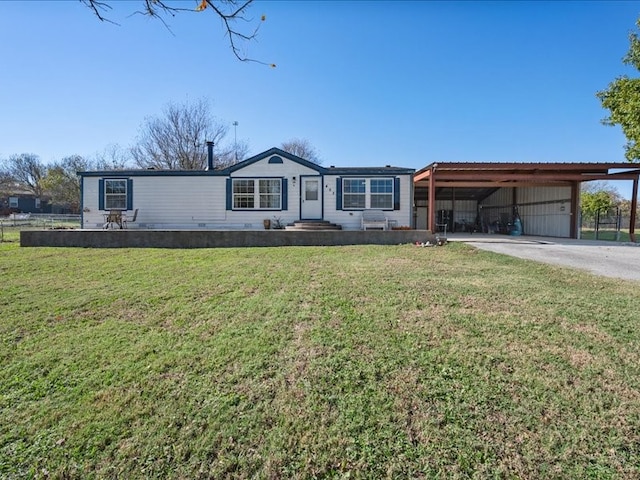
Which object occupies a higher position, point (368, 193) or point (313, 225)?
point (368, 193)

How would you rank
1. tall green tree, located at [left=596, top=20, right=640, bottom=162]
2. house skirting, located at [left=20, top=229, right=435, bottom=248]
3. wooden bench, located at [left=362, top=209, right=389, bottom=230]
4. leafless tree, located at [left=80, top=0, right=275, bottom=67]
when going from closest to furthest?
leafless tree, located at [left=80, top=0, right=275, bottom=67]
house skirting, located at [left=20, top=229, right=435, bottom=248]
tall green tree, located at [left=596, top=20, right=640, bottom=162]
wooden bench, located at [left=362, top=209, right=389, bottom=230]

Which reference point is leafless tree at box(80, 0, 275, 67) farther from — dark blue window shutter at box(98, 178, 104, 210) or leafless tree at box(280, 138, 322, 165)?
leafless tree at box(280, 138, 322, 165)

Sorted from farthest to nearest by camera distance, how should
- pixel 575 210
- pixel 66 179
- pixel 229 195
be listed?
pixel 66 179 → pixel 575 210 → pixel 229 195

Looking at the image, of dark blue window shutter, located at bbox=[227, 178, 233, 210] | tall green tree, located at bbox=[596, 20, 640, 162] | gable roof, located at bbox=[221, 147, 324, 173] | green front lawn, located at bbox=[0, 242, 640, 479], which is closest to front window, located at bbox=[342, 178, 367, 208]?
gable roof, located at bbox=[221, 147, 324, 173]

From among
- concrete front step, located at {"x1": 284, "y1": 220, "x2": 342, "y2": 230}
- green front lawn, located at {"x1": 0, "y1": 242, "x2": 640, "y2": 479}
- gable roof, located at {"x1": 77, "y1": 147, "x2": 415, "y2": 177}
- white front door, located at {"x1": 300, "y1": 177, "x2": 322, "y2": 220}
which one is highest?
gable roof, located at {"x1": 77, "y1": 147, "x2": 415, "y2": 177}

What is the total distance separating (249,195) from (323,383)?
11.7m

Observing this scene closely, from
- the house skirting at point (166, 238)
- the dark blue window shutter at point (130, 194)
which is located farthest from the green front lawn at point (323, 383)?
the dark blue window shutter at point (130, 194)

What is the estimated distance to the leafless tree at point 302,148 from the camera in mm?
38281

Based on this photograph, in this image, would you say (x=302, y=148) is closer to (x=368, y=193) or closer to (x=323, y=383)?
(x=368, y=193)

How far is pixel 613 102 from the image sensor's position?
44.3 feet

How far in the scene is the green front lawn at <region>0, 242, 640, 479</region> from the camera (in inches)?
72.9

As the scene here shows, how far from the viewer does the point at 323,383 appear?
2.48m

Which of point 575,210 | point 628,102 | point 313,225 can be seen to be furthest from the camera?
point 575,210

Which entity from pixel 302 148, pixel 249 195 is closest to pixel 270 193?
pixel 249 195
